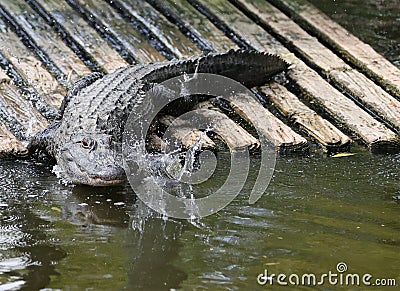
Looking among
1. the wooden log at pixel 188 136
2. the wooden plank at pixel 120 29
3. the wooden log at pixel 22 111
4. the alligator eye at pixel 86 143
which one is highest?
the wooden plank at pixel 120 29

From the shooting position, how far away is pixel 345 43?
18.5 ft

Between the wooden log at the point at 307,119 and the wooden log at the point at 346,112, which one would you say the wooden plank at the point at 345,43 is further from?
the wooden log at the point at 307,119

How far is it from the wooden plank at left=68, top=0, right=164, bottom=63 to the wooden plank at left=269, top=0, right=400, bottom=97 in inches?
53.8

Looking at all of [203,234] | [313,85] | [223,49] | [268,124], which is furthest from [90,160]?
[223,49]

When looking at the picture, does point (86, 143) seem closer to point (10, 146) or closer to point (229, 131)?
point (10, 146)

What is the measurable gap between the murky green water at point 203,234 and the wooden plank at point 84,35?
1.40 m

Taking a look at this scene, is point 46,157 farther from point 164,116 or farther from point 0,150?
point 164,116

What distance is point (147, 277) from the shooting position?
2.61 m

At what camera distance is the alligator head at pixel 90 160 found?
11.7 feet

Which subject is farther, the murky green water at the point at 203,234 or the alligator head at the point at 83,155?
the alligator head at the point at 83,155

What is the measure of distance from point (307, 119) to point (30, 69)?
6.50 feet

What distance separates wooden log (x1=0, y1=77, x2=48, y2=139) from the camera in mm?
4410

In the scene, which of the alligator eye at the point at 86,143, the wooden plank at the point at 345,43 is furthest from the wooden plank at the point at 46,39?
the wooden plank at the point at 345,43

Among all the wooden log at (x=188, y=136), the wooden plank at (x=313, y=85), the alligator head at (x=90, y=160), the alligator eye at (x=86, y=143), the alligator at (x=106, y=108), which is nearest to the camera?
the alligator head at (x=90, y=160)
